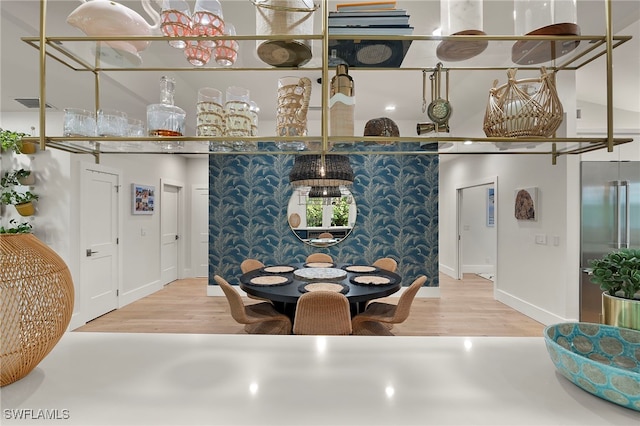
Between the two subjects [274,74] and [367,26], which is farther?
[274,74]

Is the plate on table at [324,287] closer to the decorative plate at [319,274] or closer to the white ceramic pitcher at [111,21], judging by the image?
the decorative plate at [319,274]

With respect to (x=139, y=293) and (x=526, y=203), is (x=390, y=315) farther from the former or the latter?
(x=139, y=293)

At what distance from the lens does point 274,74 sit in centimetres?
324

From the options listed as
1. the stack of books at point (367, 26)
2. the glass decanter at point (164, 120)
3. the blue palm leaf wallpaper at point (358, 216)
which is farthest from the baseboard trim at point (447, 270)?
the glass decanter at point (164, 120)

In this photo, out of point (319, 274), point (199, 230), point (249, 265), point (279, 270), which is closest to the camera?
point (319, 274)

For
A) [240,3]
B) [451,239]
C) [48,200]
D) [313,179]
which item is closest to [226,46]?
[240,3]

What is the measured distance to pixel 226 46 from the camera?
3.65 ft

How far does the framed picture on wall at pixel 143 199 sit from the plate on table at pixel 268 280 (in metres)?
2.93

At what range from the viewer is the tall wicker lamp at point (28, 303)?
0.71 m

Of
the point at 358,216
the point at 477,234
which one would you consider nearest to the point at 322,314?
the point at 358,216

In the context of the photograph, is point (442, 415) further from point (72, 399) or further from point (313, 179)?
point (313, 179)

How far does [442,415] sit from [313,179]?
2426mm

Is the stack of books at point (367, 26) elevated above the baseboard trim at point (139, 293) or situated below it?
above

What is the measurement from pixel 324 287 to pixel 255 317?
2.05 feet
